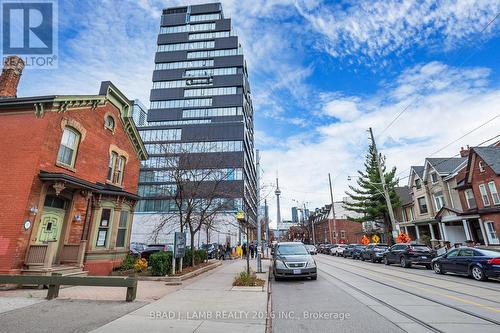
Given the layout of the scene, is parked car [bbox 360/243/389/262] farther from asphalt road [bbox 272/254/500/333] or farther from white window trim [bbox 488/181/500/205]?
asphalt road [bbox 272/254/500/333]

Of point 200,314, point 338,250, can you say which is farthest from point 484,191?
point 200,314

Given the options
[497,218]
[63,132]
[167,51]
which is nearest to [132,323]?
[63,132]

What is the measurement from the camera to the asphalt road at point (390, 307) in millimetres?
5902

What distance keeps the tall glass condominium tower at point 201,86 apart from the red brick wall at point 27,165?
4308 centimetres

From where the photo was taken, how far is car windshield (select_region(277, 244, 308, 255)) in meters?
13.9

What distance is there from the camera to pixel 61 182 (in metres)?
11.7

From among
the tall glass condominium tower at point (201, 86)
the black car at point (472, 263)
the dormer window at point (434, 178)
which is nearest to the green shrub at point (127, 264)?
the black car at point (472, 263)

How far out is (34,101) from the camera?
477 inches

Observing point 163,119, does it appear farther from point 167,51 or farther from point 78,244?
point 78,244

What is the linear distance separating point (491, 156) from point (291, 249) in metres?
24.2

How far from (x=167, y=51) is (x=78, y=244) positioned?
79359mm

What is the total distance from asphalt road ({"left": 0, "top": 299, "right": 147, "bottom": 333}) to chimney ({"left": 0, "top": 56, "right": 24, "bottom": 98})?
13.5m

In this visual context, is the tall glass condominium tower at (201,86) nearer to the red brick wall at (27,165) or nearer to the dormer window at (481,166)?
the dormer window at (481,166)

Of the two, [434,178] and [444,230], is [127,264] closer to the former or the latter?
[444,230]
